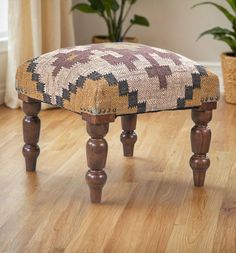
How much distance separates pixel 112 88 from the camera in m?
1.78

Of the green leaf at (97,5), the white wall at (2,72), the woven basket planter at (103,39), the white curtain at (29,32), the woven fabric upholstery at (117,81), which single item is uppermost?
the woven fabric upholstery at (117,81)

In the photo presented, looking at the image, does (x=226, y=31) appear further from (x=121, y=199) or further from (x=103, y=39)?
(x=121, y=199)

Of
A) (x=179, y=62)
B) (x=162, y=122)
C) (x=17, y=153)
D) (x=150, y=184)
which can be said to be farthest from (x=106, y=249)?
(x=162, y=122)

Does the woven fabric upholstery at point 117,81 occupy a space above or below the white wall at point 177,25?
above

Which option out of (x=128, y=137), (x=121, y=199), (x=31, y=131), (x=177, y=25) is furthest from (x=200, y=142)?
(x=177, y=25)

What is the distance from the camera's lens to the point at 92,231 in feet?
5.66

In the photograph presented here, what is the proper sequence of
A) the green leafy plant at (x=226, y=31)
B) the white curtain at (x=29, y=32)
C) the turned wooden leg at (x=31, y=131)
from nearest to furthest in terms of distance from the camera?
the turned wooden leg at (x=31, y=131) < the white curtain at (x=29, y=32) < the green leafy plant at (x=226, y=31)

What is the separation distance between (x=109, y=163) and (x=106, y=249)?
71 cm

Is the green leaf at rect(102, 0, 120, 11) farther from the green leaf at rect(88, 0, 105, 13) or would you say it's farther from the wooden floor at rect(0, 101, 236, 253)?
the wooden floor at rect(0, 101, 236, 253)

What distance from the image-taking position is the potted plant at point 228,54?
3.17m

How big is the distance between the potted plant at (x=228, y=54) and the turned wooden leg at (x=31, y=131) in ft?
4.49

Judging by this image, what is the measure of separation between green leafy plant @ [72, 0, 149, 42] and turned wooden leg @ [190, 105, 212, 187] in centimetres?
141

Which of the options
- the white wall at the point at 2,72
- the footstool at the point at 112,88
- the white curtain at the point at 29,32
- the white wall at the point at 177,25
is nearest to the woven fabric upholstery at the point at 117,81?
the footstool at the point at 112,88

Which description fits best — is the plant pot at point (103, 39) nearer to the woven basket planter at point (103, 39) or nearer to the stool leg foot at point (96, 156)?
the woven basket planter at point (103, 39)
